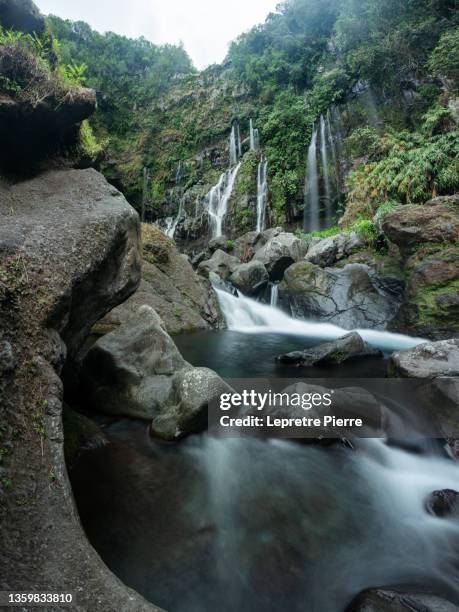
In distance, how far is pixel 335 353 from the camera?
7.75m

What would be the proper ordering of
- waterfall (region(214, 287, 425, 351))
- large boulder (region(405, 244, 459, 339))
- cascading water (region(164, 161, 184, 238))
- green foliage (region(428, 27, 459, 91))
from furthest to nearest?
cascading water (region(164, 161, 184, 238))
green foliage (region(428, 27, 459, 91))
waterfall (region(214, 287, 425, 351))
large boulder (region(405, 244, 459, 339))

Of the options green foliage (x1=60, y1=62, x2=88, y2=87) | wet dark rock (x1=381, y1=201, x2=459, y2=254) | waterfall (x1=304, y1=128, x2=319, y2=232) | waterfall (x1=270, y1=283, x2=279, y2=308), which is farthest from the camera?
waterfall (x1=304, y1=128, x2=319, y2=232)

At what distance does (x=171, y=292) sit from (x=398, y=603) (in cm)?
983

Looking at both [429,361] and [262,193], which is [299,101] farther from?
[429,361]

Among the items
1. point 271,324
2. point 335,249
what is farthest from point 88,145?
point 335,249

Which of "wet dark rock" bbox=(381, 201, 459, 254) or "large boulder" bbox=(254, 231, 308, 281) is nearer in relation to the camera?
"wet dark rock" bbox=(381, 201, 459, 254)

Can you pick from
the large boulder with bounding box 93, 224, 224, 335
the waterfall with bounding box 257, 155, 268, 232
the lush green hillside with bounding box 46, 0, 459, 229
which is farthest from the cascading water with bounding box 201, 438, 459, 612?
the waterfall with bounding box 257, 155, 268, 232

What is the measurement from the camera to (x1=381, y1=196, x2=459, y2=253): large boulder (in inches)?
427

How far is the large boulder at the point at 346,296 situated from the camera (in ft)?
39.3

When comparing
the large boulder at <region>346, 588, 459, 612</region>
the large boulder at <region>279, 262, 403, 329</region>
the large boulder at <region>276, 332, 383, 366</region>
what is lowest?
the large boulder at <region>346, 588, 459, 612</region>

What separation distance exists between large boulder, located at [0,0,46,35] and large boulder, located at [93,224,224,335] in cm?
627

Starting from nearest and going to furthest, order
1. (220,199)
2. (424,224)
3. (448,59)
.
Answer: (424,224), (448,59), (220,199)

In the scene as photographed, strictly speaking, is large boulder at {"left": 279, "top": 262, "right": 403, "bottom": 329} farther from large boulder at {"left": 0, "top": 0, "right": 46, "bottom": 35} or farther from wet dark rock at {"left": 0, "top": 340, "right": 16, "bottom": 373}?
wet dark rock at {"left": 0, "top": 340, "right": 16, "bottom": 373}

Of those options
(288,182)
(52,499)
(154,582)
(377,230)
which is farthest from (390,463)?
(288,182)
